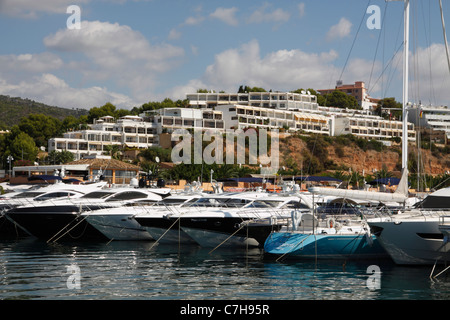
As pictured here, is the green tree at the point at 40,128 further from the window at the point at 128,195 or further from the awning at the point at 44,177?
the window at the point at 128,195

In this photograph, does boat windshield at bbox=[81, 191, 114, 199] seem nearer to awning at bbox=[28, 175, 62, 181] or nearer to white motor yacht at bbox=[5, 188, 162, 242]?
white motor yacht at bbox=[5, 188, 162, 242]

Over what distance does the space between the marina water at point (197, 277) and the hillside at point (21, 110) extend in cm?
13866

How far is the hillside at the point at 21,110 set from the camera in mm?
160225

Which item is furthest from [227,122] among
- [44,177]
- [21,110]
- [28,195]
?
[28,195]

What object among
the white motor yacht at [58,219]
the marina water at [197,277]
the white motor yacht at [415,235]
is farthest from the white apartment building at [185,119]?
the white motor yacht at [415,235]

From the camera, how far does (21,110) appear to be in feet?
550

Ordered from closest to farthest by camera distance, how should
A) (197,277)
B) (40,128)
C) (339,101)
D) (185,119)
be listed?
(197,277)
(185,119)
(40,128)
(339,101)

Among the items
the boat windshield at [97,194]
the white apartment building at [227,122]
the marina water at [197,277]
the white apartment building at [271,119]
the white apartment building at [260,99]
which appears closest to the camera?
the marina water at [197,277]

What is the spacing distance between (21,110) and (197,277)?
524 ft

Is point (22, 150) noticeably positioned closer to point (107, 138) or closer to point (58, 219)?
point (107, 138)

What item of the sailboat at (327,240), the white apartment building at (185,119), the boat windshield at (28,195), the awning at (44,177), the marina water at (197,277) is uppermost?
the white apartment building at (185,119)
